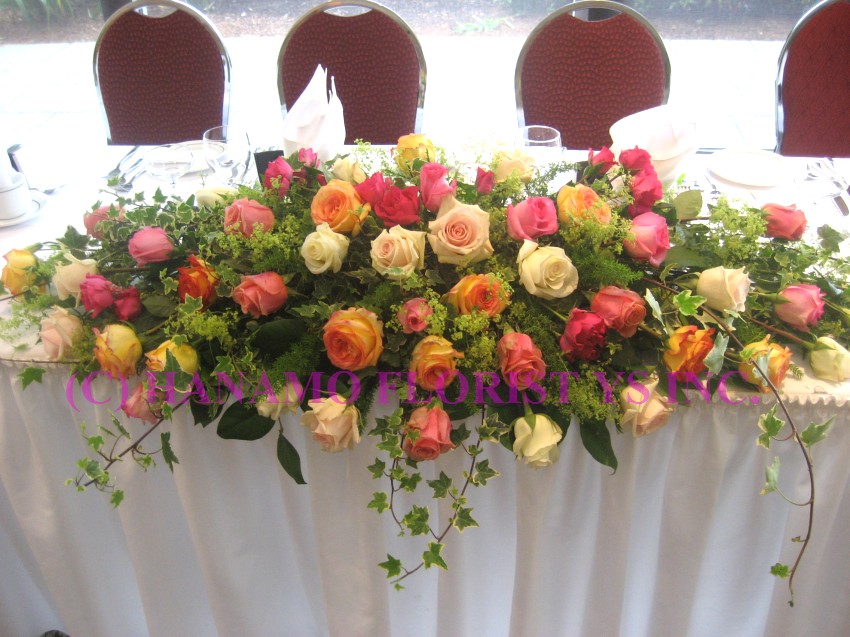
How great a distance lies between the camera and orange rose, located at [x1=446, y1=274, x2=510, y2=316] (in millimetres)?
897

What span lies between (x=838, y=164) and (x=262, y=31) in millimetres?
2752

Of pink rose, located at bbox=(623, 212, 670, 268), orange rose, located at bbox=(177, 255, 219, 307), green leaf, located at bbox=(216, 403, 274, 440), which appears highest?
pink rose, located at bbox=(623, 212, 670, 268)

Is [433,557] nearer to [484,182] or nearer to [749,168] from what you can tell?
[484,182]

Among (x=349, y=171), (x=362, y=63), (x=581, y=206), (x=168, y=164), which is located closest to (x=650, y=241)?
(x=581, y=206)

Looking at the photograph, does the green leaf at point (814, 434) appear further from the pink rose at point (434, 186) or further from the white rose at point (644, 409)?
the pink rose at point (434, 186)

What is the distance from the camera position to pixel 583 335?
88 cm

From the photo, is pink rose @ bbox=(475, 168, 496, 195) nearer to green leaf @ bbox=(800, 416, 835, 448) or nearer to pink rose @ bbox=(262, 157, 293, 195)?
pink rose @ bbox=(262, 157, 293, 195)

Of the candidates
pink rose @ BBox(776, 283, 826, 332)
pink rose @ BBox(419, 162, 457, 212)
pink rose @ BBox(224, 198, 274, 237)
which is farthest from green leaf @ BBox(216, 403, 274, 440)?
pink rose @ BBox(776, 283, 826, 332)

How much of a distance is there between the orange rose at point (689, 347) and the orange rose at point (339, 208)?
412 millimetres

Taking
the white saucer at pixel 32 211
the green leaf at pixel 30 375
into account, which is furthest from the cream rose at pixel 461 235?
the white saucer at pixel 32 211

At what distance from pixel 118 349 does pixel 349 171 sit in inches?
15.5

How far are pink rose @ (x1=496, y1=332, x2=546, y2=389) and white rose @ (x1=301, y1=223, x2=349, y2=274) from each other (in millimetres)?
229

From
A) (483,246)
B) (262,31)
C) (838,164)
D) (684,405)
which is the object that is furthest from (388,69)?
(262,31)

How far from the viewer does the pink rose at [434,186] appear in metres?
0.97
